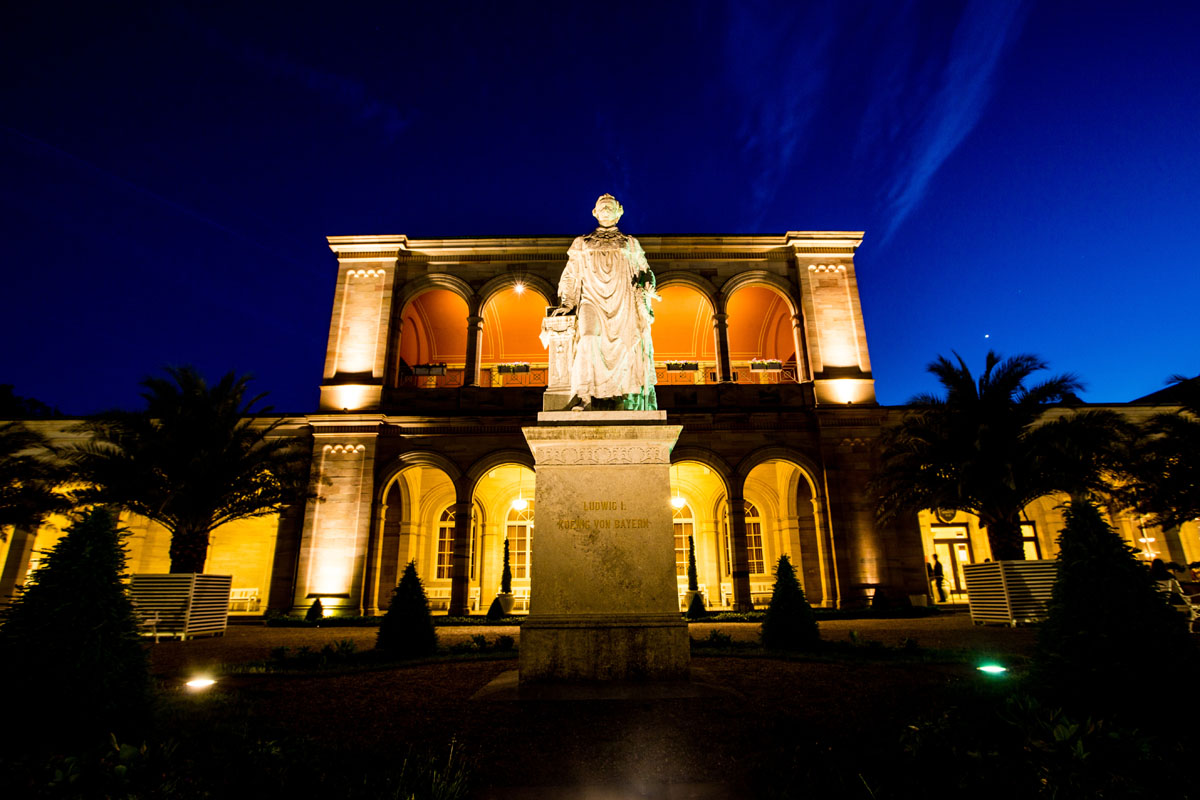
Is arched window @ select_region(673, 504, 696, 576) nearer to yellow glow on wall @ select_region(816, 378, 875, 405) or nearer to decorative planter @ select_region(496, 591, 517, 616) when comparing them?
yellow glow on wall @ select_region(816, 378, 875, 405)

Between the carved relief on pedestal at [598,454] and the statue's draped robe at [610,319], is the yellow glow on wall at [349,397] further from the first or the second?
the carved relief on pedestal at [598,454]

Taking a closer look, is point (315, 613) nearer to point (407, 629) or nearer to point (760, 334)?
point (407, 629)

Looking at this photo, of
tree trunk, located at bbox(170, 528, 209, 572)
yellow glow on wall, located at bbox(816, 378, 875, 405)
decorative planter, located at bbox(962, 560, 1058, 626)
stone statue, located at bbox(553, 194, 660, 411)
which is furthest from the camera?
yellow glow on wall, located at bbox(816, 378, 875, 405)

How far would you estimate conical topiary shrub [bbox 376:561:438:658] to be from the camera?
26.9 ft

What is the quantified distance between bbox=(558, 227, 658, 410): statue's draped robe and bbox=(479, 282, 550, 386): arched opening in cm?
1561

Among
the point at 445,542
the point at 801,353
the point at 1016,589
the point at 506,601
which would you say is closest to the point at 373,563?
the point at 506,601

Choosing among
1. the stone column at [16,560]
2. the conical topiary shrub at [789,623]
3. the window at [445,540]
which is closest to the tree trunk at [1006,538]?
the conical topiary shrub at [789,623]

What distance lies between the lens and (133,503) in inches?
607

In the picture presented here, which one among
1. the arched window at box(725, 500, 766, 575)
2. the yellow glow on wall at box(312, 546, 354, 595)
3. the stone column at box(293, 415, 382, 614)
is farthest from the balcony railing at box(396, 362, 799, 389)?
the yellow glow on wall at box(312, 546, 354, 595)

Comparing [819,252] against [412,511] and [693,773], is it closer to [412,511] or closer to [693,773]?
[412,511]

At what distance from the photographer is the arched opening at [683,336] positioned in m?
23.7

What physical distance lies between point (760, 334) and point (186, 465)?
2091cm

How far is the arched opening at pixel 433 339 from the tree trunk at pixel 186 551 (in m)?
8.80

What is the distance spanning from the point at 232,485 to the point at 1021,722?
1701cm
